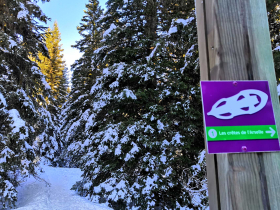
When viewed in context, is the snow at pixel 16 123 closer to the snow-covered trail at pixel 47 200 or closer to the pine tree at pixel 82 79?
the snow-covered trail at pixel 47 200

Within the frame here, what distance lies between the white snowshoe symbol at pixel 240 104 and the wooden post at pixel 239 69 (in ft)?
0.25

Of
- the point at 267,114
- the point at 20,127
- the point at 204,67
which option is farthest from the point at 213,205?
the point at 20,127

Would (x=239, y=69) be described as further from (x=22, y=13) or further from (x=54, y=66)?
(x=54, y=66)

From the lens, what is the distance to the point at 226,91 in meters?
1.05

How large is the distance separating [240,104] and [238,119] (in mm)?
73

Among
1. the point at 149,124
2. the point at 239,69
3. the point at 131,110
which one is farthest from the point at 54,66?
the point at 239,69

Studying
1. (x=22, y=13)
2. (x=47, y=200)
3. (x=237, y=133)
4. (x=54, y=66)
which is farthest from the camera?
(x=54, y=66)

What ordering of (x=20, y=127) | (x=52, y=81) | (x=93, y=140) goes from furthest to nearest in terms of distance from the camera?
(x=52, y=81), (x=93, y=140), (x=20, y=127)

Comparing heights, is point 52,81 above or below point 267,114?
above

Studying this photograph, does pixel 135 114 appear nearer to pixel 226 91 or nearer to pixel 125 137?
pixel 125 137

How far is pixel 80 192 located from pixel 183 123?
5.63m

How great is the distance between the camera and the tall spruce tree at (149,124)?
21.7ft

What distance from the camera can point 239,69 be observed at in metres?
1.09

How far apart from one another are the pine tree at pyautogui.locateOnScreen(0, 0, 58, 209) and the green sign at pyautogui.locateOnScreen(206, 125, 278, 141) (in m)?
6.88
